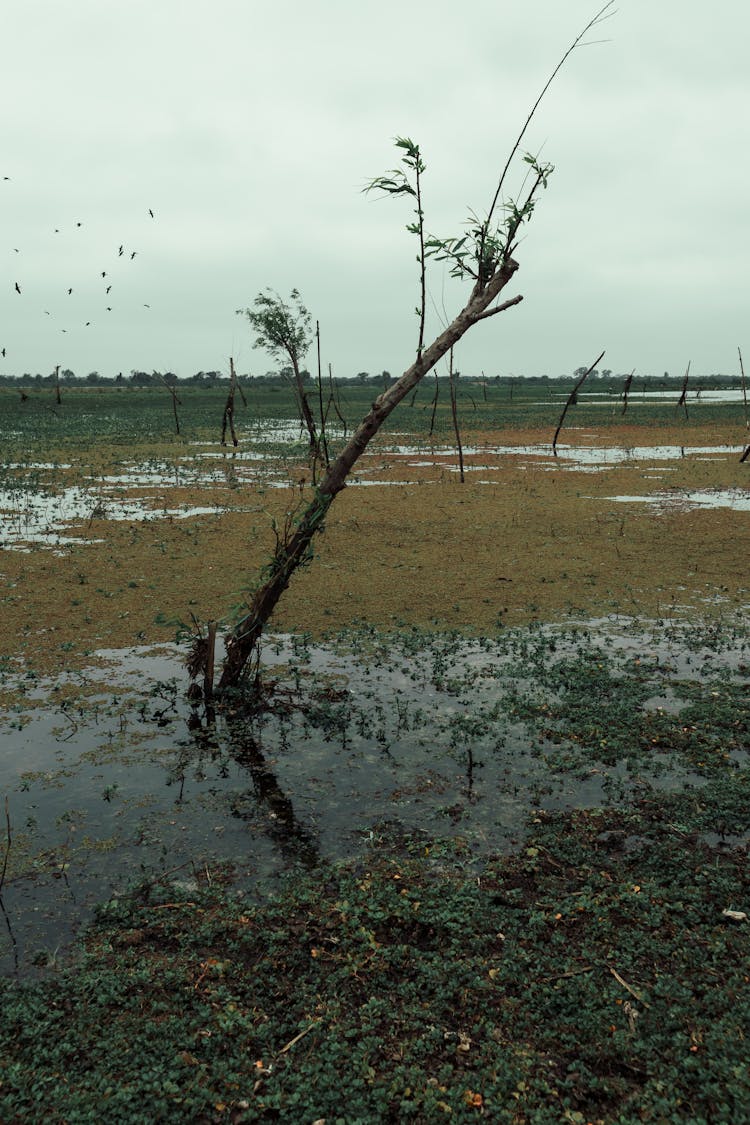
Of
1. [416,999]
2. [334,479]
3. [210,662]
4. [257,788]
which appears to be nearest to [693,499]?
[334,479]

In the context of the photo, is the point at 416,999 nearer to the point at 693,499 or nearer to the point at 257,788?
the point at 257,788

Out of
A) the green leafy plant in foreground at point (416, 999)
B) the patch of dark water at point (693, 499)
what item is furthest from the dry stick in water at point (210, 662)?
the patch of dark water at point (693, 499)

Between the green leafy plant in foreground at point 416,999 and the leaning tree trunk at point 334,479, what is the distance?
9.78ft

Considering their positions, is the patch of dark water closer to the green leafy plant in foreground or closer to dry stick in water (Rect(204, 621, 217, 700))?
dry stick in water (Rect(204, 621, 217, 700))

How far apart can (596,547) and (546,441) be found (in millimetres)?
22738

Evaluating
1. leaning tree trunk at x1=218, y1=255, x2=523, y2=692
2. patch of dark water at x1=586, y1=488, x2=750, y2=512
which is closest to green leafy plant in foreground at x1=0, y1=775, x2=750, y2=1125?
leaning tree trunk at x1=218, y1=255, x2=523, y2=692

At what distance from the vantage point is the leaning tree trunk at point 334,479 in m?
6.92

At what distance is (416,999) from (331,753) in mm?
2695

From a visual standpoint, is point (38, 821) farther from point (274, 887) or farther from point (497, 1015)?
point (497, 1015)

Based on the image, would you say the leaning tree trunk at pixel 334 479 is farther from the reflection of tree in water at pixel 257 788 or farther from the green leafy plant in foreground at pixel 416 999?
the green leafy plant in foreground at pixel 416 999

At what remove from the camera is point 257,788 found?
226 inches

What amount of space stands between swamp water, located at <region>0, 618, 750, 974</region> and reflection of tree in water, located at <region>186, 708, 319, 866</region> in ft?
0.05

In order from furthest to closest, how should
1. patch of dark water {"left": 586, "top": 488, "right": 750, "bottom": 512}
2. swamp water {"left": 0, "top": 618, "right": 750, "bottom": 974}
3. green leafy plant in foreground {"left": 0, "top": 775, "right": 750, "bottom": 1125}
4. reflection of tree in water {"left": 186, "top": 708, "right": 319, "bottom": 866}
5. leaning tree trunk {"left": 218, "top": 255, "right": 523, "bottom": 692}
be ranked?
1. patch of dark water {"left": 586, "top": 488, "right": 750, "bottom": 512}
2. leaning tree trunk {"left": 218, "top": 255, "right": 523, "bottom": 692}
3. reflection of tree in water {"left": 186, "top": 708, "right": 319, "bottom": 866}
4. swamp water {"left": 0, "top": 618, "right": 750, "bottom": 974}
5. green leafy plant in foreground {"left": 0, "top": 775, "right": 750, "bottom": 1125}

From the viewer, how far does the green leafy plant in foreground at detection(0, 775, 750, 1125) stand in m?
3.16
